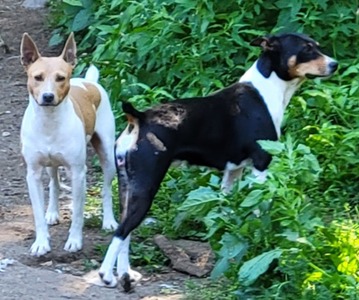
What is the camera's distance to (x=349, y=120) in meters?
7.84

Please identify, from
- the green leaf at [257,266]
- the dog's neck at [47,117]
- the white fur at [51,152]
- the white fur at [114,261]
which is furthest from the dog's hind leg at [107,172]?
the green leaf at [257,266]

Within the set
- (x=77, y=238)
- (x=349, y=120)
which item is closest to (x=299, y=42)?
(x=349, y=120)

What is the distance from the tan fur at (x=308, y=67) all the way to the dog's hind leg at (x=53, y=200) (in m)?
1.81

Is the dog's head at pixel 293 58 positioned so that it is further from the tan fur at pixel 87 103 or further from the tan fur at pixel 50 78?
the tan fur at pixel 50 78

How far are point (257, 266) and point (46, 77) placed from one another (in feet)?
6.44

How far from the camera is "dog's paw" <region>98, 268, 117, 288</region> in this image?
20.7ft

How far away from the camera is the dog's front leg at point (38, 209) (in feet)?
22.5

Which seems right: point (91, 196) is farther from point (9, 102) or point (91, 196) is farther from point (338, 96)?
point (9, 102)

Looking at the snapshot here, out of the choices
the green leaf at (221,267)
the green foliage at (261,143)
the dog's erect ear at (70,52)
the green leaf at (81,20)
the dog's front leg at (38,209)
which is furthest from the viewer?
the green leaf at (81,20)

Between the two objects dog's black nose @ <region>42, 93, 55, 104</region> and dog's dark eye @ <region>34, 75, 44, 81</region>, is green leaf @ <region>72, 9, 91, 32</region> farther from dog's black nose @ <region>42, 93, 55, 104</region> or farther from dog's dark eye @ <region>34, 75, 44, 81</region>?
dog's black nose @ <region>42, 93, 55, 104</region>

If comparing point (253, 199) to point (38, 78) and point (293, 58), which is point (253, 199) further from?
point (38, 78)

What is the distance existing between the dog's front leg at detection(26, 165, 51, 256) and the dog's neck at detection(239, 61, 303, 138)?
1.55m

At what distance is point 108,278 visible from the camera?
6324 millimetres

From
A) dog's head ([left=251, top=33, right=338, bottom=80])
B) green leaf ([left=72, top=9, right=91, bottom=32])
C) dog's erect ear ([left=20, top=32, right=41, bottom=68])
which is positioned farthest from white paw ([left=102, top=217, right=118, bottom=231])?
green leaf ([left=72, top=9, right=91, bottom=32])
